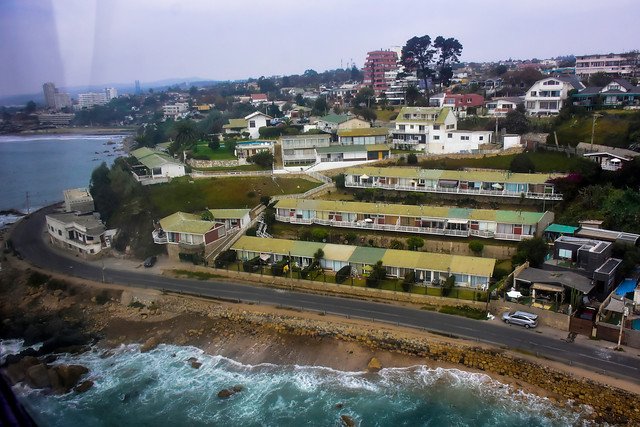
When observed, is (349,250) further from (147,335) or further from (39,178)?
(39,178)

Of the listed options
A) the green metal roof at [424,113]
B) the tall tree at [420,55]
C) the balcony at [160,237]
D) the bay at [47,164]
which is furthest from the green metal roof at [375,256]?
the tall tree at [420,55]

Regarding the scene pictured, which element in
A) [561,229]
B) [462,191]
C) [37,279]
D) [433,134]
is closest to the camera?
[561,229]

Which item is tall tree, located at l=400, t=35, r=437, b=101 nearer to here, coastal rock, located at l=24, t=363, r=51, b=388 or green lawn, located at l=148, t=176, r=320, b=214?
green lawn, located at l=148, t=176, r=320, b=214

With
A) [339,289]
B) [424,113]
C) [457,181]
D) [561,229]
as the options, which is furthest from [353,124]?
[339,289]

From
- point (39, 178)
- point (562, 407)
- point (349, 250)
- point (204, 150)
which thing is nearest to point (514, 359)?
point (562, 407)

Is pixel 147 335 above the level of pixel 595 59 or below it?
below

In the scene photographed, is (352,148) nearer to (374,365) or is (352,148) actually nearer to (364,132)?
(364,132)
